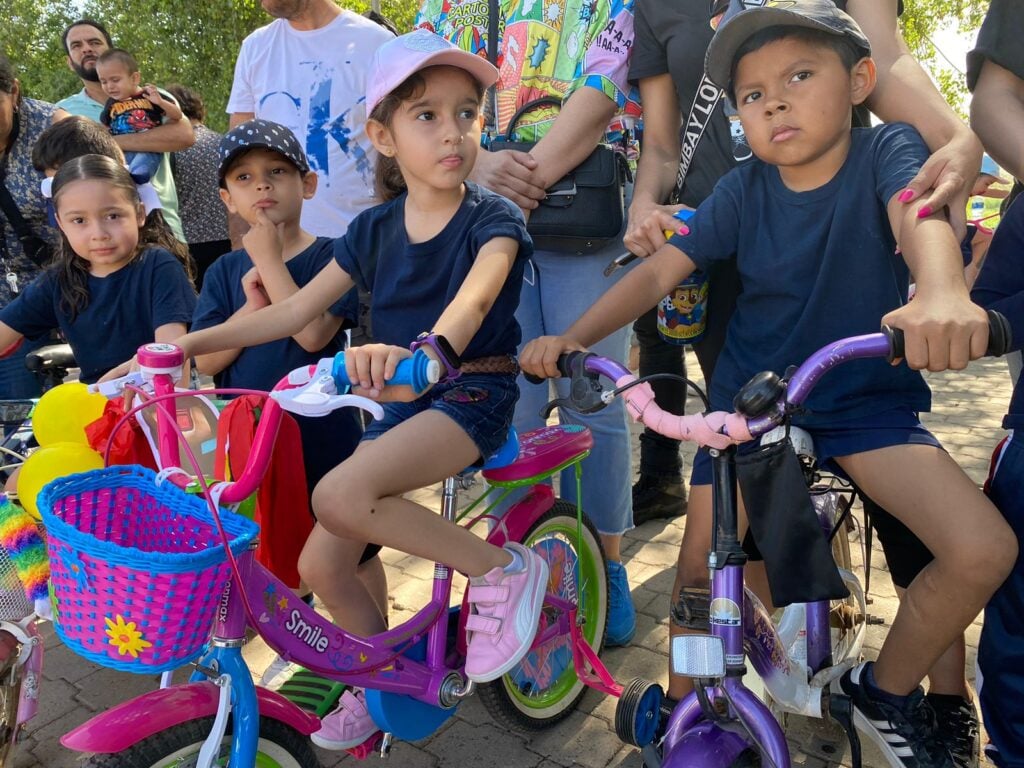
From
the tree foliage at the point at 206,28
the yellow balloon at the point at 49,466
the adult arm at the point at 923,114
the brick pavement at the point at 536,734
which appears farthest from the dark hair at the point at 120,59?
the tree foliage at the point at 206,28

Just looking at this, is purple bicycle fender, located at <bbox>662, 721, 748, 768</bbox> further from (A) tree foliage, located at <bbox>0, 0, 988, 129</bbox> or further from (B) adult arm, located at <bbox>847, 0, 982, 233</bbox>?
(A) tree foliage, located at <bbox>0, 0, 988, 129</bbox>

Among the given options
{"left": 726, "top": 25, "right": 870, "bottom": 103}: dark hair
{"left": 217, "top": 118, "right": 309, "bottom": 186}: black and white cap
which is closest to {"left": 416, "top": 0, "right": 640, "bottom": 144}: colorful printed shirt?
{"left": 217, "top": 118, "right": 309, "bottom": 186}: black and white cap

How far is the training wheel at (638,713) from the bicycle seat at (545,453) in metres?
0.66

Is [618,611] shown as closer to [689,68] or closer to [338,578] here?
[338,578]

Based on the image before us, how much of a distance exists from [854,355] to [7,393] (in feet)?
10.9

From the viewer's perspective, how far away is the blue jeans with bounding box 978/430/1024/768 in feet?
6.68

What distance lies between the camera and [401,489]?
2.11 metres

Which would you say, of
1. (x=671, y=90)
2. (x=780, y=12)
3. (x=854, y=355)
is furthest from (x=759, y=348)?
(x=671, y=90)

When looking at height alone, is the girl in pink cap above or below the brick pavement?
above

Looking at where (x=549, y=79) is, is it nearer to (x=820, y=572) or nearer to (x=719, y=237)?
(x=719, y=237)

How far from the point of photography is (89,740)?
1639 mm

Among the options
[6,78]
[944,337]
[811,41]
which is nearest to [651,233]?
[811,41]

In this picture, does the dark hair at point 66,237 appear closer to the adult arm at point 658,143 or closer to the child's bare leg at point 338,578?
the child's bare leg at point 338,578

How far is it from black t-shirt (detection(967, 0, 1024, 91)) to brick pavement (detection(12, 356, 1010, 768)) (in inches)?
76.2
